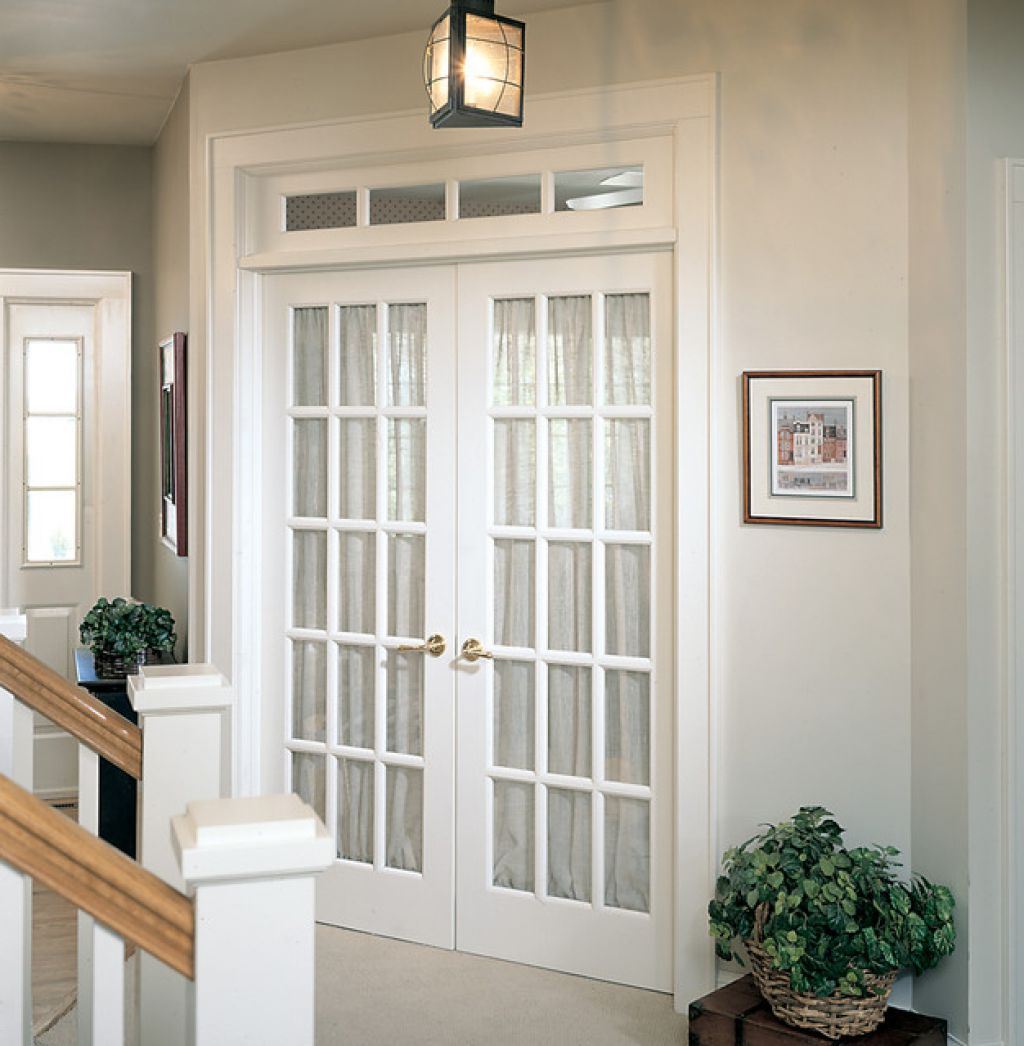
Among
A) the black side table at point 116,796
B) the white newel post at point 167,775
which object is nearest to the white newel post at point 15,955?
the white newel post at point 167,775

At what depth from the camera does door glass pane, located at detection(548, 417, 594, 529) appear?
3623 mm

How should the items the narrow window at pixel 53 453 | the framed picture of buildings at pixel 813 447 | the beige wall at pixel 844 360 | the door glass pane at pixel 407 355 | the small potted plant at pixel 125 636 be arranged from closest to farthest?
the beige wall at pixel 844 360 < the framed picture of buildings at pixel 813 447 < the door glass pane at pixel 407 355 < the small potted plant at pixel 125 636 < the narrow window at pixel 53 453

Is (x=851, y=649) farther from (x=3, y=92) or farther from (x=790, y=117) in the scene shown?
(x=3, y=92)

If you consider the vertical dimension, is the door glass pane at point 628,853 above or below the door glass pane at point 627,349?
below

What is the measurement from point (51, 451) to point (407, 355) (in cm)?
236

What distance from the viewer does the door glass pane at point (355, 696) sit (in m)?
3.95

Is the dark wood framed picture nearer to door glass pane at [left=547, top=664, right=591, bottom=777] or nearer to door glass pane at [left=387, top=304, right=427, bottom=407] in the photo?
door glass pane at [left=387, top=304, right=427, bottom=407]

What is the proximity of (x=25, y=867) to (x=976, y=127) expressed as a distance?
2.60 m

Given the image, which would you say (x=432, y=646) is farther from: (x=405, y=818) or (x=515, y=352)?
(x=515, y=352)

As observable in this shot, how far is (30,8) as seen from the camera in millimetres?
3709

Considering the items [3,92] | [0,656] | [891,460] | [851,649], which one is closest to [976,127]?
[891,460]

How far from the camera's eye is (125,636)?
14.1ft

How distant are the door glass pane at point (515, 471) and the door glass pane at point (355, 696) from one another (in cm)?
64

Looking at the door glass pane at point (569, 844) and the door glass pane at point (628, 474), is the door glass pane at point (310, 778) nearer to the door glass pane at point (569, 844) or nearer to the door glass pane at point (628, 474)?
the door glass pane at point (569, 844)
